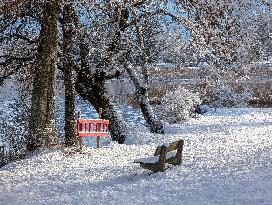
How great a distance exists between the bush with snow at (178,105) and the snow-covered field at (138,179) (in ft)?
46.2

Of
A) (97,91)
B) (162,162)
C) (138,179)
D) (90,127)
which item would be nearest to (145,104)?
(97,91)

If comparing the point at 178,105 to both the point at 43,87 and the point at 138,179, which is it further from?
the point at 138,179

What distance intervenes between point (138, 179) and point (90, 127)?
17.8 feet

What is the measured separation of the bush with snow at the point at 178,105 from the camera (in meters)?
28.3

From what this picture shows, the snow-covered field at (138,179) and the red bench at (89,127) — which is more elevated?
the red bench at (89,127)

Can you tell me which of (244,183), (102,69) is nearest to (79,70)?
(102,69)

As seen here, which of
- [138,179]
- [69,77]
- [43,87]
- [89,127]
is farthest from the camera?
[69,77]

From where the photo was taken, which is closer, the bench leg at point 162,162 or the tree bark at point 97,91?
the bench leg at point 162,162

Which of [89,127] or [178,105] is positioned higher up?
[89,127]

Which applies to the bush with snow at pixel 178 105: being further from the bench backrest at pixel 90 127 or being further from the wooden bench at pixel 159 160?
the wooden bench at pixel 159 160

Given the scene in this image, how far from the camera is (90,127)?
15180 millimetres

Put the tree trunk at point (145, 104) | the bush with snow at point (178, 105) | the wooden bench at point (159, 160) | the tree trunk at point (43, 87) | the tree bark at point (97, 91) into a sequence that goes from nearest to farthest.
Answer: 1. the wooden bench at point (159, 160)
2. the tree trunk at point (43, 87)
3. the tree bark at point (97, 91)
4. the tree trunk at point (145, 104)
5. the bush with snow at point (178, 105)

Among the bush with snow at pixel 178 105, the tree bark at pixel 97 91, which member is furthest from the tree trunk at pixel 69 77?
the bush with snow at pixel 178 105

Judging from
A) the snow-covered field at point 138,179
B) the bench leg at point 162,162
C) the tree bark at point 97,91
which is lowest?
the snow-covered field at point 138,179
